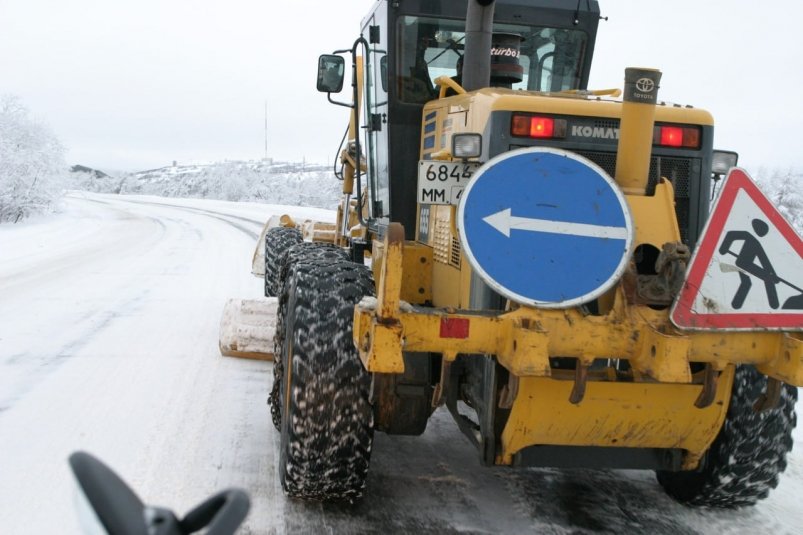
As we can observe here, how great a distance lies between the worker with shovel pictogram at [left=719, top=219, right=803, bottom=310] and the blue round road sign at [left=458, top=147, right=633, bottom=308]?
0.42 m

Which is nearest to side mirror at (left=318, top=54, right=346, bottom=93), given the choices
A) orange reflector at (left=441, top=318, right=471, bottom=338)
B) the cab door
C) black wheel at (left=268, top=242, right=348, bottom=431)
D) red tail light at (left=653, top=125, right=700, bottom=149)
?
the cab door

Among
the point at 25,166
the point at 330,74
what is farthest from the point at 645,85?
the point at 25,166

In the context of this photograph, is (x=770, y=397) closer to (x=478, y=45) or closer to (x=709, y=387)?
(x=709, y=387)

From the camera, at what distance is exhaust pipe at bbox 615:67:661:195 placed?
133 inches

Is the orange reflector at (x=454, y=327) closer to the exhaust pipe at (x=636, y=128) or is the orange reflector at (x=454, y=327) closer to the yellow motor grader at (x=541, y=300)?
the yellow motor grader at (x=541, y=300)

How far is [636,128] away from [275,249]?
5425mm

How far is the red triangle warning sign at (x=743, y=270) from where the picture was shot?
3123mm

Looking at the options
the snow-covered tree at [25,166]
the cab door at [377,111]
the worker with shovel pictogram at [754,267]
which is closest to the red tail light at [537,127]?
the worker with shovel pictogram at [754,267]

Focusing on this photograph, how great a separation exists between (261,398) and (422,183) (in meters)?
2.48

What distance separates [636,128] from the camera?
3.42m

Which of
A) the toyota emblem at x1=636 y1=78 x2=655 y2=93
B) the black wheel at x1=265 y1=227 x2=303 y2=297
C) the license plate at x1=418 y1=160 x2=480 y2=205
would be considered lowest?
the black wheel at x1=265 y1=227 x2=303 y2=297

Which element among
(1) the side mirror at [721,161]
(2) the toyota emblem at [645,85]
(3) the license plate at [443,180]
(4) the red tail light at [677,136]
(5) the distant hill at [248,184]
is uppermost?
(2) the toyota emblem at [645,85]

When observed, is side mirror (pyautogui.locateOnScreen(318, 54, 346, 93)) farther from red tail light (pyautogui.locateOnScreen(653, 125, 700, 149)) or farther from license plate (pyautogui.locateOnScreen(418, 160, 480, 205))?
red tail light (pyautogui.locateOnScreen(653, 125, 700, 149))

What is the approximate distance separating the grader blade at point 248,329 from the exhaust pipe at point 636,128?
12.9ft
